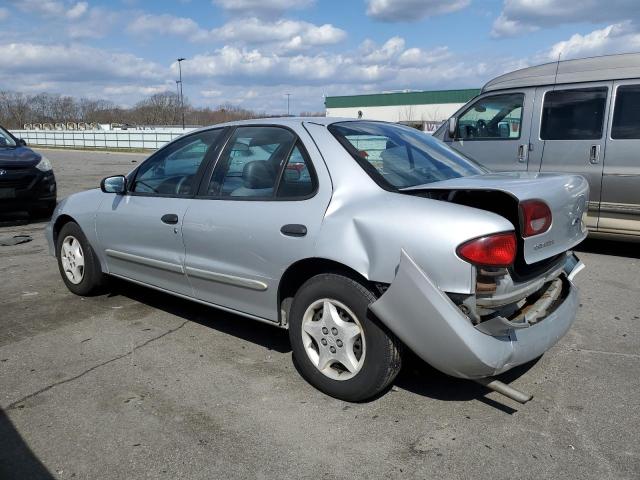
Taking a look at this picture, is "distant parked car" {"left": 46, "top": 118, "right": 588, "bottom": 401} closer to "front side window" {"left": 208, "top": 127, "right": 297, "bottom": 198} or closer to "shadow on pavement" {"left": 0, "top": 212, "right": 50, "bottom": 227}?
"front side window" {"left": 208, "top": 127, "right": 297, "bottom": 198}

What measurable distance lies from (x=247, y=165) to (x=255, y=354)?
1.29 metres

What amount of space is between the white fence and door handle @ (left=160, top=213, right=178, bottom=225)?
113 ft

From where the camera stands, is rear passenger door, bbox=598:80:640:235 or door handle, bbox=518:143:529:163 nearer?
rear passenger door, bbox=598:80:640:235

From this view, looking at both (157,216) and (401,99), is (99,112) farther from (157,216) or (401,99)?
(157,216)

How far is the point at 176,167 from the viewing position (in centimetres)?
416

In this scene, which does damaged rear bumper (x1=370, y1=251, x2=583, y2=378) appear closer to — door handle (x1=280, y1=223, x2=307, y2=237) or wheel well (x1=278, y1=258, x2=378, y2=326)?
wheel well (x1=278, y1=258, x2=378, y2=326)

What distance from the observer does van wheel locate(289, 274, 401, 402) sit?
9.37ft

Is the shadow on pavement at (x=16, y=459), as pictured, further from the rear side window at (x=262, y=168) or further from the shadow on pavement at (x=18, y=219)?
the shadow on pavement at (x=18, y=219)

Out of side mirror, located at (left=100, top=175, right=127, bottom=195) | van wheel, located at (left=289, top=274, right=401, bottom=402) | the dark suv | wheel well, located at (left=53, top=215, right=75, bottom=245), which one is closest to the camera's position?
van wheel, located at (left=289, top=274, right=401, bottom=402)

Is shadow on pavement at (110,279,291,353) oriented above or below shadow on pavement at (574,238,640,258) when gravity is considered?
below

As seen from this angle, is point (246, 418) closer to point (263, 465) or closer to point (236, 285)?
point (263, 465)

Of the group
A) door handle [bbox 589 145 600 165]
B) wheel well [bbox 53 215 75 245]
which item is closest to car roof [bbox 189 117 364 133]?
wheel well [bbox 53 215 75 245]

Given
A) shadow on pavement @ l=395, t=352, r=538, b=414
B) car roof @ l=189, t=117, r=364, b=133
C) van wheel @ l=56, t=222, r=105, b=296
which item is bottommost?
shadow on pavement @ l=395, t=352, r=538, b=414

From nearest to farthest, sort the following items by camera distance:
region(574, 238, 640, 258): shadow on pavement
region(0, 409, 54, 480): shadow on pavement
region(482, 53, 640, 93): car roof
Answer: region(0, 409, 54, 480): shadow on pavement → region(482, 53, 640, 93): car roof → region(574, 238, 640, 258): shadow on pavement
